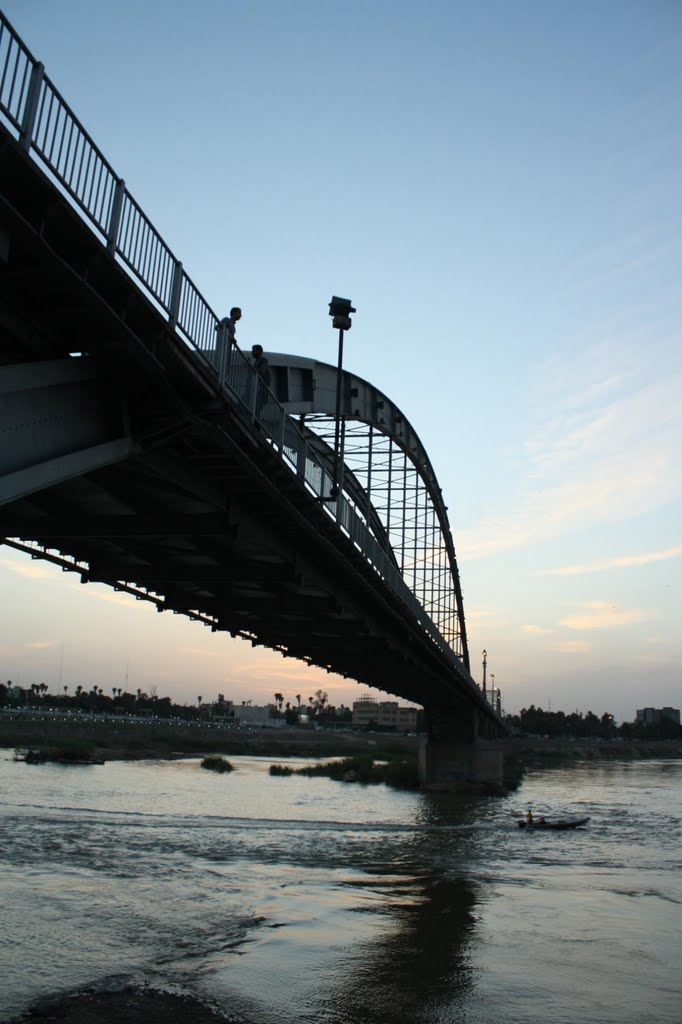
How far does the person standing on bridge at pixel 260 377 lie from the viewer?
1419 cm

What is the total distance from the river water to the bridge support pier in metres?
19.0

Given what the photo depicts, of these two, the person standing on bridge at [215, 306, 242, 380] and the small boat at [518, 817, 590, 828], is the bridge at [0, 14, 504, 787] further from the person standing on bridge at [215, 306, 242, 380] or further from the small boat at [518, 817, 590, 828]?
the small boat at [518, 817, 590, 828]

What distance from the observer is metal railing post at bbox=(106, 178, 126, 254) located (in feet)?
28.6

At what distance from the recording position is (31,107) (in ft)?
24.4

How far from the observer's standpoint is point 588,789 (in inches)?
2564

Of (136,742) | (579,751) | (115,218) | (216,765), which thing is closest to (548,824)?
(115,218)

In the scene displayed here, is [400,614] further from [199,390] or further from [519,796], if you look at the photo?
[519,796]

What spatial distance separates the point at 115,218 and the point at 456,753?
177 ft

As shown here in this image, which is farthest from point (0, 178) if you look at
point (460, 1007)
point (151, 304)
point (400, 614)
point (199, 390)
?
point (400, 614)

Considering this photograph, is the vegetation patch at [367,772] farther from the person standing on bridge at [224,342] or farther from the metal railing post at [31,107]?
the metal railing post at [31,107]

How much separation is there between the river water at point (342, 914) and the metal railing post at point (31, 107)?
9.61 meters

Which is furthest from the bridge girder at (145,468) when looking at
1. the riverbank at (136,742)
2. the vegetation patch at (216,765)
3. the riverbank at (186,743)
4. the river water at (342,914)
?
the riverbank at (136,742)

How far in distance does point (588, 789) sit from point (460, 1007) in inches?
2266

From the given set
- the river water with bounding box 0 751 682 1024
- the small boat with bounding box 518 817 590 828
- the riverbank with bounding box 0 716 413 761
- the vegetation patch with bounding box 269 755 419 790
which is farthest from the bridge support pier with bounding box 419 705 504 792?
the riverbank with bounding box 0 716 413 761
